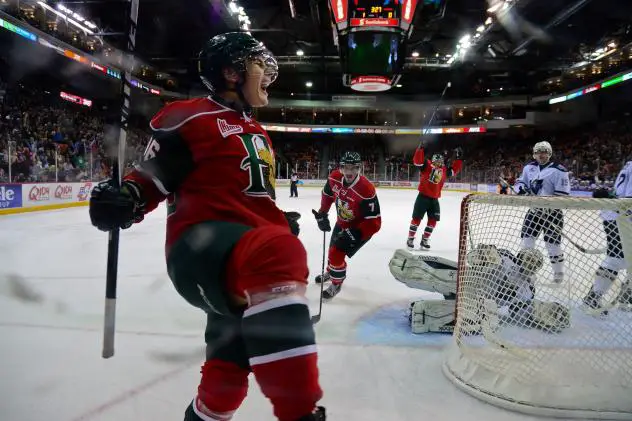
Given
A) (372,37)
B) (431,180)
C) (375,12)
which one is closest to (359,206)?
(431,180)

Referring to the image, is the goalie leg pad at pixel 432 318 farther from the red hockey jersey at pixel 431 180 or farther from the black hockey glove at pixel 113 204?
the red hockey jersey at pixel 431 180

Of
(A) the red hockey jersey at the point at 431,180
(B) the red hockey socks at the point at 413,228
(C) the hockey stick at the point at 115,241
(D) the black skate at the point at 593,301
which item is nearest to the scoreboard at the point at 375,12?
(A) the red hockey jersey at the point at 431,180

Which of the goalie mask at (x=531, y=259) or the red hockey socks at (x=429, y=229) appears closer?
the goalie mask at (x=531, y=259)

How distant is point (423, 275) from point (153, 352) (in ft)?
5.64

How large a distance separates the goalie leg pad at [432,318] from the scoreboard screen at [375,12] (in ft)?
25.7

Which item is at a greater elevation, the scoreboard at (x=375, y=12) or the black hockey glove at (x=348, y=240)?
the scoreboard at (x=375, y=12)

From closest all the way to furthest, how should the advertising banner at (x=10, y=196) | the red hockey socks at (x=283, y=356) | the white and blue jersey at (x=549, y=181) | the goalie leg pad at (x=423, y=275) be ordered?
1. the red hockey socks at (x=283, y=356)
2. the goalie leg pad at (x=423, y=275)
3. the white and blue jersey at (x=549, y=181)
4. the advertising banner at (x=10, y=196)

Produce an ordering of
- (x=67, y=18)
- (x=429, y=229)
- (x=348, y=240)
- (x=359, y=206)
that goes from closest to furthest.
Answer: (x=348, y=240)
(x=359, y=206)
(x=429, y=229)
(x=67, y=18)

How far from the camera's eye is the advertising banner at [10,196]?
8.16 m

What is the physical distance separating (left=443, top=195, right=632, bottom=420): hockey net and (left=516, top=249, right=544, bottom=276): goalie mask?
0.08 meters

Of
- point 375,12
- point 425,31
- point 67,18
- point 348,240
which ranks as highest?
point 425,31

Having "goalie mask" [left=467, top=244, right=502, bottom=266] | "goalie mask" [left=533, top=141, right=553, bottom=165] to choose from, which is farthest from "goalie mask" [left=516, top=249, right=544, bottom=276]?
"goalie mask" [left=533, top=141, right=553, bottom=165]

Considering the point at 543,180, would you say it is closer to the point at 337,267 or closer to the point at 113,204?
the point at 337,267

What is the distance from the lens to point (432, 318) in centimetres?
263
